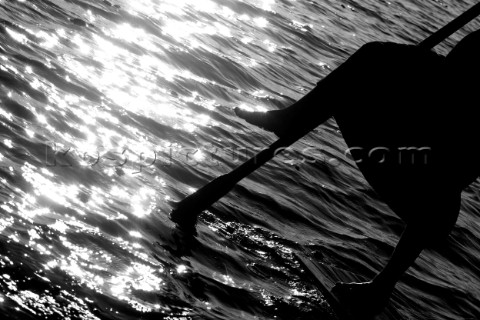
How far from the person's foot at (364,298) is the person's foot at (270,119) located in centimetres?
139

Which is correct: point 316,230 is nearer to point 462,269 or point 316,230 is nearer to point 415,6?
point 462,269

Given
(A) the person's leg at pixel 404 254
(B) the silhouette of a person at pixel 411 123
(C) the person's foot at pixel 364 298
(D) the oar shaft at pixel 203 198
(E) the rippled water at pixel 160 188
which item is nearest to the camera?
(E) the rippled water at pixel 160 188

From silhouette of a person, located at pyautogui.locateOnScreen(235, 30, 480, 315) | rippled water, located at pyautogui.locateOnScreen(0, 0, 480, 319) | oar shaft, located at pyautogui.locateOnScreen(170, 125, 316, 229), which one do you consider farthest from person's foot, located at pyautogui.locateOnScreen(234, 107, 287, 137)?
rippled water, located at pyautogui.locateOnScreen(0, 0, 480, 319)

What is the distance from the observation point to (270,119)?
5891mm

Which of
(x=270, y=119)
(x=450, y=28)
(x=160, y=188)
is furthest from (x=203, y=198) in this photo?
(x=450, y=28)

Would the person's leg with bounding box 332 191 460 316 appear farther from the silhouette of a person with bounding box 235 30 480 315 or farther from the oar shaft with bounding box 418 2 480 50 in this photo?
the oar shaft with bounding box 418 2 480 50

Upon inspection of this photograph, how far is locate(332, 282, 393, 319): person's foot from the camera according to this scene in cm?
576

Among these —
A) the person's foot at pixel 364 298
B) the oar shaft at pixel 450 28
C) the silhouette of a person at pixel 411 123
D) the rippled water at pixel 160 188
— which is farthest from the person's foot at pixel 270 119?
the person's foot at pixel 364 298

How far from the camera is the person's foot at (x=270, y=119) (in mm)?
5805

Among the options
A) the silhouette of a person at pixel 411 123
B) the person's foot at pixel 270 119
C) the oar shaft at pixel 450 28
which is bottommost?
the person's foot at pixel 270 119

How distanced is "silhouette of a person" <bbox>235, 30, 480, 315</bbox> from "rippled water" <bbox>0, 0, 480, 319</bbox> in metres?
1.09

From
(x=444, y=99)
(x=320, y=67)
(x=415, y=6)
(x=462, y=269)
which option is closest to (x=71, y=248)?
(x=444, y=99)

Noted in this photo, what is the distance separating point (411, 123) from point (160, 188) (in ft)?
8.12

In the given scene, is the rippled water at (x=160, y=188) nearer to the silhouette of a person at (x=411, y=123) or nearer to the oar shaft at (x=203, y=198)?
the oar shaft at (x=203, y=198)
